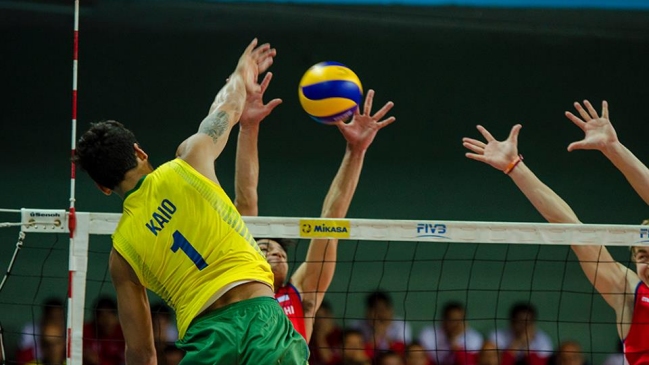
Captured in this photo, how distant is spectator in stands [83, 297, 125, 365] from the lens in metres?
7.71

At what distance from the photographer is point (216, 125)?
424 centimetres

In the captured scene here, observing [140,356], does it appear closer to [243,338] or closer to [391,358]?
[243,338]

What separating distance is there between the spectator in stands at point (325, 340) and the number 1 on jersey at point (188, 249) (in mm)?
3908

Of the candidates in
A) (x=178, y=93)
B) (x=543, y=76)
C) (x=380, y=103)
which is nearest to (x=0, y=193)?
(x=178, y=93)

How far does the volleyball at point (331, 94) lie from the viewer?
19.0 ft

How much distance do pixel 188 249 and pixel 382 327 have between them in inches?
211

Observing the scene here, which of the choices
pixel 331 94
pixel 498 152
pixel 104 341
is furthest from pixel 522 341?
pixel 331 94

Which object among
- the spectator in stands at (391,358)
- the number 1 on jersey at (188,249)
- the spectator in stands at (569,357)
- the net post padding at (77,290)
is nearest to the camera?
the number 1 on jersey at (188,249)

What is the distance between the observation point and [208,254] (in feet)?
12.2

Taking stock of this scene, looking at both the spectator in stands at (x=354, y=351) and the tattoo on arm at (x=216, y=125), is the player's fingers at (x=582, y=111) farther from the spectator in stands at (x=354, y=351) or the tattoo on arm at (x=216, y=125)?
the spectator in stands at (x=354, y=351)

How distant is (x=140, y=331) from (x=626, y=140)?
25.9 ft

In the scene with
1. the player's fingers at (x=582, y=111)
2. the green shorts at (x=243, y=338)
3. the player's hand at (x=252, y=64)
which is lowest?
the green shorts at (x=243, y=338)

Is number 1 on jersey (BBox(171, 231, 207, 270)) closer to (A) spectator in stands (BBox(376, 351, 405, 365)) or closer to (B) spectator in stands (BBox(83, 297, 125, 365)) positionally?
(B) spectator in stands (BBox(83, 297, 125, 365))

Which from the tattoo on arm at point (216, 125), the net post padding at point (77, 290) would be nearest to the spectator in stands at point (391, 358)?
the net post padding at point (77, 290)
